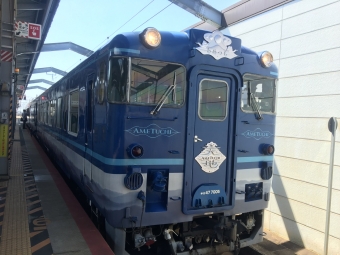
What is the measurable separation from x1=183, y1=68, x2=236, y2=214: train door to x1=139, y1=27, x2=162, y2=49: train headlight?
61cm

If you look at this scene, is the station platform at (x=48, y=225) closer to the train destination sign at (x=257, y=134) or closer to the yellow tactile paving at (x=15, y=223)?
the yellow tactile paving at (x=15, y=223)

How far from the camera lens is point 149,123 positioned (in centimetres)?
364

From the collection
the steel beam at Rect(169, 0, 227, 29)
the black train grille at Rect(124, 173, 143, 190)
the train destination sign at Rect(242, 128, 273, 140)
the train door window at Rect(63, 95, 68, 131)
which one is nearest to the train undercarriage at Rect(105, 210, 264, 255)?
the black train grille at Rect(124, 173, 143, 190)

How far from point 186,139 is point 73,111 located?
9.75 feet

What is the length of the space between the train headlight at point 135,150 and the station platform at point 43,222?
1219 millimetres

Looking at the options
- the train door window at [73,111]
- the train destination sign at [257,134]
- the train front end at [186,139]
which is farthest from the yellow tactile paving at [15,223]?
the train destination sign at [257,134]

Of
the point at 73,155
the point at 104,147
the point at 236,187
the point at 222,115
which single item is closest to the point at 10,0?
the point at 73,155

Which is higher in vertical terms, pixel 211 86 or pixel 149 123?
pixel 211 86

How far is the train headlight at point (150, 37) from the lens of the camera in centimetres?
354

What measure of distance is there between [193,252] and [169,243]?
39 centimetres

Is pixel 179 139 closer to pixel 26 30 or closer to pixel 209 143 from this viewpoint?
pixel 209 143

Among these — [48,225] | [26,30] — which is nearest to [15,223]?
[48,225]

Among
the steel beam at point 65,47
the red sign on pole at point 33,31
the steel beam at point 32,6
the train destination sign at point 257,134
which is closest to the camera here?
the train destination sign at point 257,134

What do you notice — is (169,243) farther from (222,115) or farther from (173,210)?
(222,115)
